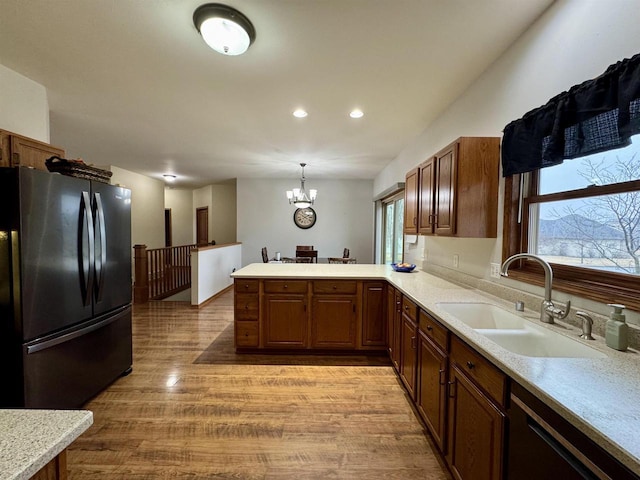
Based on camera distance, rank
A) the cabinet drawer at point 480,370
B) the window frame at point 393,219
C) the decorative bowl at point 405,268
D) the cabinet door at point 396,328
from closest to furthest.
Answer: the cabinet drawer at point 480,370
the cabinet door at point 396,328
the decorative bowl at point 405,268
the window frame at point 393,219

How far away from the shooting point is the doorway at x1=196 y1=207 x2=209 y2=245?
906 cm

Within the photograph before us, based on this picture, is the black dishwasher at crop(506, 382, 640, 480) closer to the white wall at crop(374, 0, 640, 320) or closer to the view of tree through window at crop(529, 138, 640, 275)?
the white wall at crop(374, 0, 640, 320)

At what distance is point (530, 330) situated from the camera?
149cm

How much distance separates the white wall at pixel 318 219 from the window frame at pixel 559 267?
202 inches

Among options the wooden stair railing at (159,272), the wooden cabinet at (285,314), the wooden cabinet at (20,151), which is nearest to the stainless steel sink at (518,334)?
the wooden cabinet at (285,314)

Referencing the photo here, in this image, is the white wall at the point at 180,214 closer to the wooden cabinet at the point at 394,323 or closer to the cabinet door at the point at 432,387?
the wooden cabinet at the point at 394,323

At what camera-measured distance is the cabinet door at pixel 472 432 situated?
1106 mm

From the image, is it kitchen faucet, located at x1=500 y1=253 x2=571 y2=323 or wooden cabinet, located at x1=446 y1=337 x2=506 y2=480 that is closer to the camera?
wooden cabinet, located at x1=446 y1=337 x2=506 y2=480

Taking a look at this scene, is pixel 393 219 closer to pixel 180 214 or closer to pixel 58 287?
pixel 58 287

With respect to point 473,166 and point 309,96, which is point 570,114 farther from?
point 309,96


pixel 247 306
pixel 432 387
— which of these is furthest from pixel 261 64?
pixel 432 387

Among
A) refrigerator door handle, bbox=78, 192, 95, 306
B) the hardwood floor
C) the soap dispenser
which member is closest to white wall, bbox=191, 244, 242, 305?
the hardwood floor

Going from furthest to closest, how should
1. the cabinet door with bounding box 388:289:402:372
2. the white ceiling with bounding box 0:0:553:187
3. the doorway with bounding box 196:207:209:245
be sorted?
the doorway with bounding box 196:207:209:245 → the cabinet door with bounding box 388:289:402:372 → the white ceiling with bounding box 0:0:553:187

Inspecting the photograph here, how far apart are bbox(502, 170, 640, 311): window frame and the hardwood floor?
1.25m
